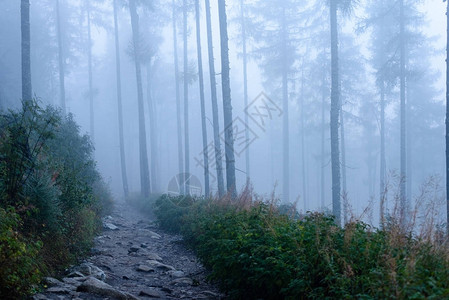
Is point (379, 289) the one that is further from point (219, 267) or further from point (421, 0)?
point (421, 0)

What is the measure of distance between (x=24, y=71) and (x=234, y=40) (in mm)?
18094

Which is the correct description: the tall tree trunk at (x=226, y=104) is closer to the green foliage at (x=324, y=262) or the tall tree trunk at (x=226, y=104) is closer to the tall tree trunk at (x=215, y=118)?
the tall tree trunk at (x=215, y=118)

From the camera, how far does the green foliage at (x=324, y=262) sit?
10.4 feet

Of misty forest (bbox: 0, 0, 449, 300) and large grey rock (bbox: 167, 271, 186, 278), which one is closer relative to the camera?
misty forest (bbox: 0, 0, 449, 300)

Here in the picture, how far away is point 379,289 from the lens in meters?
3.08

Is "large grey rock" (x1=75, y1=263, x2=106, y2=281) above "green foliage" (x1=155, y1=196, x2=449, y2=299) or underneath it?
underneath

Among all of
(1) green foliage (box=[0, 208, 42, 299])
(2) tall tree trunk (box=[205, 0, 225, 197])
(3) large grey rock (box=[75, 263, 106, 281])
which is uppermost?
(2) tall tree trunk (box=[205, 0, 225, 197])

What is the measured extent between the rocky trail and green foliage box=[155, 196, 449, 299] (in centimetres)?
103

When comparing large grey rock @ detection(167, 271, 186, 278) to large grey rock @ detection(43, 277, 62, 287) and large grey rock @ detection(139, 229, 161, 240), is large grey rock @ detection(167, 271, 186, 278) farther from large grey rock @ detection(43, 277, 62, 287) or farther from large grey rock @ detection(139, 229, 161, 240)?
large grey rock @ detection(139, 229, 161, 240)

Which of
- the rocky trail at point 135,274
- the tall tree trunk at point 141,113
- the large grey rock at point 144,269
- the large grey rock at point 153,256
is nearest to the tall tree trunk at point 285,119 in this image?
the tall tree trunk at point 141,113

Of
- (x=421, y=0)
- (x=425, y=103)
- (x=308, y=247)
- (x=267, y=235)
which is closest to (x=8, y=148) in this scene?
(x=267, y=235)

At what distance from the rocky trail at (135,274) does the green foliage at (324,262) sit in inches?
40.7

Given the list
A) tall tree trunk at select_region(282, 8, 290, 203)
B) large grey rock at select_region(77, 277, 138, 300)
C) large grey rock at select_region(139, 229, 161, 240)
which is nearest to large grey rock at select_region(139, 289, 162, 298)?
large grey rock at select_region(77, 277, 138, 300)

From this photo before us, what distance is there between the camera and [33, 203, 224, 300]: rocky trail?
5387 mm
